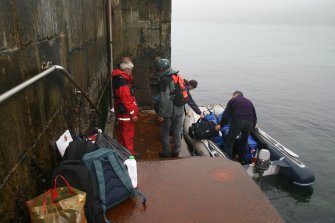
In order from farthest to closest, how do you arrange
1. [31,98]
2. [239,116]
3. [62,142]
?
[239,116], [62,142], [31,98]

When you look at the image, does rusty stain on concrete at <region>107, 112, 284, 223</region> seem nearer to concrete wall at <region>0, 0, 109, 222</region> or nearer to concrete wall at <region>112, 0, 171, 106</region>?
concrete wall at <region>0, 0, 109, 222</region>

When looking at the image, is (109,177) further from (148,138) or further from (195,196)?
(148,138)

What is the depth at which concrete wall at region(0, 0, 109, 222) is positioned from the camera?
5.81 ft

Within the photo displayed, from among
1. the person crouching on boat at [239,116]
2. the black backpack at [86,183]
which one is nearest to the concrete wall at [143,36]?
the person crouching on boat at [239,116]

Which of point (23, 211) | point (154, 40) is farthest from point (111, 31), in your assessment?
point (23, 211)

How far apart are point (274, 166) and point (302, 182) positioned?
2.44 ft

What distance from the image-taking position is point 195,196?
2.98m

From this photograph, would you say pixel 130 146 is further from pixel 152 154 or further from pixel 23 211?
pixel 23 211

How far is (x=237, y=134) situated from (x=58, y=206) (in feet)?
17.3

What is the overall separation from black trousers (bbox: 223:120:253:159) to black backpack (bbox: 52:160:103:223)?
471 cm

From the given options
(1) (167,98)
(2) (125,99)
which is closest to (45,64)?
(2) (125,99)

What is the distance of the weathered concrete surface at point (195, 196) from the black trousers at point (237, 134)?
296cm

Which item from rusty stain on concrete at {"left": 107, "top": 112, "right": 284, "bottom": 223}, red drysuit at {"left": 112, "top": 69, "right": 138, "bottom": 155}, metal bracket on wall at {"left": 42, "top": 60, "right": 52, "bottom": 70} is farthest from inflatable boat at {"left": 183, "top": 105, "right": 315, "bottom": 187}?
metal bracket on wall at {"left": 42, "top": 60, "right": 52, "bottom": 70}

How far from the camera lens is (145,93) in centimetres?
820
